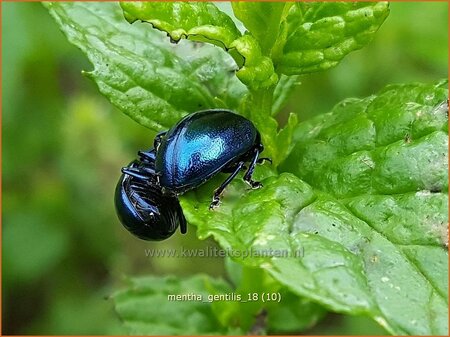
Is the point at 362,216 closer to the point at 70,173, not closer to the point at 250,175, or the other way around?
the point at 250,175

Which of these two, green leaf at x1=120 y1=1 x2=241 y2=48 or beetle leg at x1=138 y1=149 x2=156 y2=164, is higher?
green leaf at x1=120 y1=1 x2=241 y2=48

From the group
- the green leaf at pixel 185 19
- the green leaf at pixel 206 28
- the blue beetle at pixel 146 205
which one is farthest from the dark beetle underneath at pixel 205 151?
the green leaf at pixel 185 19

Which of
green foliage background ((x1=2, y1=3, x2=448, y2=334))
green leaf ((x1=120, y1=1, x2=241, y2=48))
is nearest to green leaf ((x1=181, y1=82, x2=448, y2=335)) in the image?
green leaf ((x1=120, y1=1, x2=241, y2=48))

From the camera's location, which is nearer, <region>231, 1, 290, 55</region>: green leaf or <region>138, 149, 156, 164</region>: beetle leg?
<region>231, 1, 290, 55</region>: green leaf

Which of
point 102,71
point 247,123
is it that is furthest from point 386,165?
point 102,71

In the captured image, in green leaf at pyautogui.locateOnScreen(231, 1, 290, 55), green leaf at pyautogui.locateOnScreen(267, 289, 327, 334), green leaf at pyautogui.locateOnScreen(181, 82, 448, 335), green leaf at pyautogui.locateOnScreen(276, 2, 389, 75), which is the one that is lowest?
green leaf at pyautogui.locateOnScreen(267, 289, 327, 334)

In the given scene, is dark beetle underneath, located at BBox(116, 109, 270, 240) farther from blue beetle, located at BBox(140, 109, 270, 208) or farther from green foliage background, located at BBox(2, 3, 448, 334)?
green foliage background, located at BBox(2, 3, 448, 334)

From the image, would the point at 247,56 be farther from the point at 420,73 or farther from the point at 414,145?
the point at 420,73
